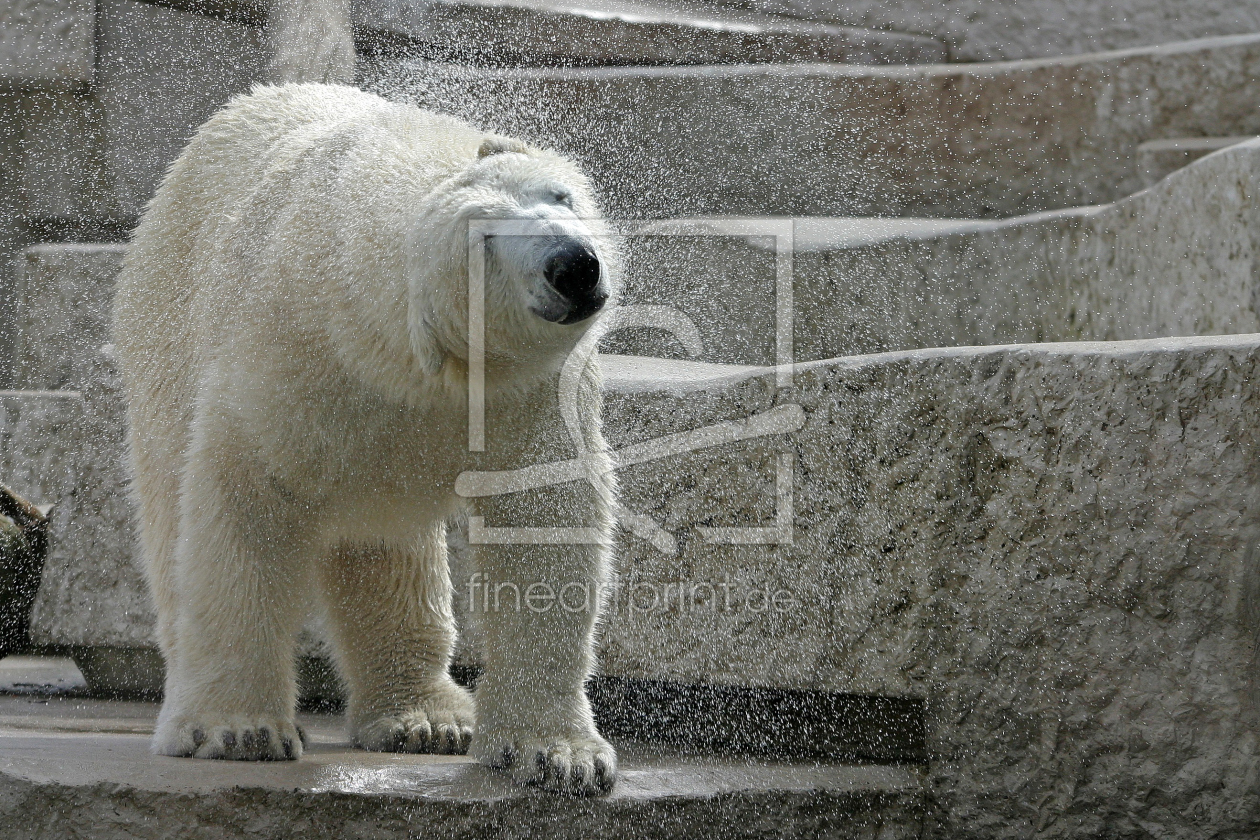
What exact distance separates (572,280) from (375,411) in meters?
0.52

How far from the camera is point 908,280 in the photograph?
14.2 feet

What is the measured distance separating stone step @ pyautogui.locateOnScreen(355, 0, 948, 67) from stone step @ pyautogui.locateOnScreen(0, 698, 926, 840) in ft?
12.5

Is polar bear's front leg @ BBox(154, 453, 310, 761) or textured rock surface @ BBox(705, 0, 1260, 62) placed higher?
textured rock surface @ BBox(705, 0, 1260, 62)

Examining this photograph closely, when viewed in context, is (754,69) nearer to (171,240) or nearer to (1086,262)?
(1086,262)

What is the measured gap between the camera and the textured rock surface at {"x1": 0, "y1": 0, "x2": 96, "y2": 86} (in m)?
4.98

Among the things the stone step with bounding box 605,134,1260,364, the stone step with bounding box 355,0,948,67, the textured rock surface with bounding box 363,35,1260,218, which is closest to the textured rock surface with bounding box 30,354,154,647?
the stone step with bounding box 605,134,1260,364

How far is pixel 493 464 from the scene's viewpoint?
7.97ft

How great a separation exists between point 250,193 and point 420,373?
77 centimetres

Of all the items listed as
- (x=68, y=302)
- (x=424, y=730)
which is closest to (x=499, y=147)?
(x=424, y=730)

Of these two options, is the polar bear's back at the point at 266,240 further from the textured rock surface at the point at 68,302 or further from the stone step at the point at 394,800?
the textured rock surface at the point at 68,302

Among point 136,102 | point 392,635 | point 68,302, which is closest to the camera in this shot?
point 392,635

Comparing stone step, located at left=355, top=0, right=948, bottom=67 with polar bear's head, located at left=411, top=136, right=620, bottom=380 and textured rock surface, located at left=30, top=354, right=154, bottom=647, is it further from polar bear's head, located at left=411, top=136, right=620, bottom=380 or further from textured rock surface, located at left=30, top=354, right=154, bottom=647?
polar bear's head, located at left=411, top=136, right=620, bottom=380

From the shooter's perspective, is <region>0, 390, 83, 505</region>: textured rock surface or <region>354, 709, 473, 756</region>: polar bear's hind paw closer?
<region>354, 709, 473, 756</region>: polar bear's hind paw

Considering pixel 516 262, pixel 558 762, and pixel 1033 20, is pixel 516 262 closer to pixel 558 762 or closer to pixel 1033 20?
pixel 558 762
